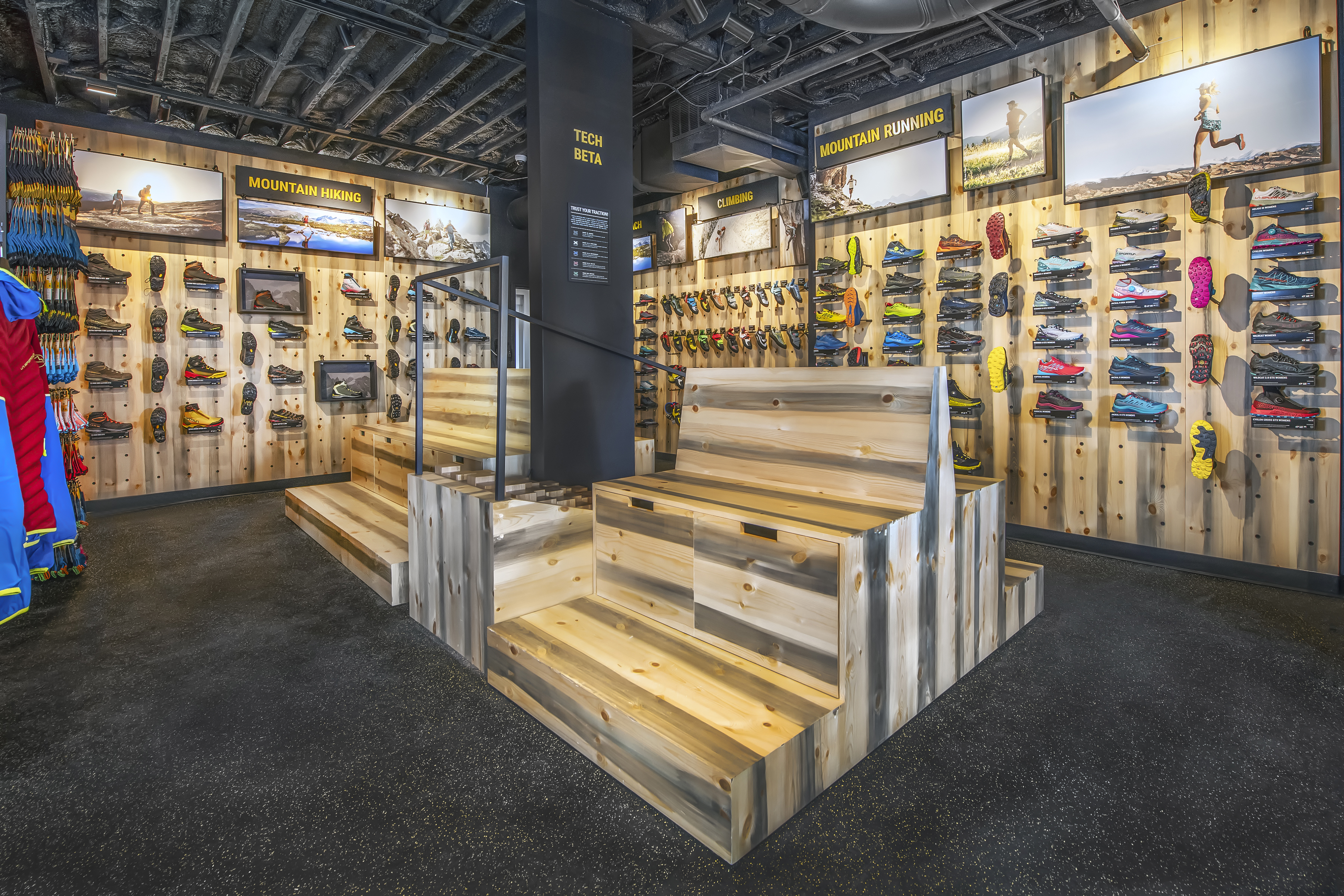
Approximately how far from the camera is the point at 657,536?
2.27 m

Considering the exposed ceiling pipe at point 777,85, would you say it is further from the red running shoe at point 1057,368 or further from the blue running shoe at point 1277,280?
the blue running shoe at point 1277,280

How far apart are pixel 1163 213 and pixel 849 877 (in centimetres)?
408

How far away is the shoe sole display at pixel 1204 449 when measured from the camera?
359 centimetres

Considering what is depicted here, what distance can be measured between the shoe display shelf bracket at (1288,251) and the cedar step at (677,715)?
3576 millimetres

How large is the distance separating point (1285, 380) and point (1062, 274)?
4.21 feet

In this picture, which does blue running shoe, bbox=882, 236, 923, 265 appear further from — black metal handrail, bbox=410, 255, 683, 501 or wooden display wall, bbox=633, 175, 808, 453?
black metal handrail, bbox=410, 255, 683, 501

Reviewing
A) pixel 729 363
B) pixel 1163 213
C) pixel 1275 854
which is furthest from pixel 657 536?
pixel 729 363

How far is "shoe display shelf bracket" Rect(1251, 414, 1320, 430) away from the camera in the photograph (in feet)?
10.8

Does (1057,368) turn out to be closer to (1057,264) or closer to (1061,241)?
(1057,264)

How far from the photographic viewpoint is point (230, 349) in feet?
19.9

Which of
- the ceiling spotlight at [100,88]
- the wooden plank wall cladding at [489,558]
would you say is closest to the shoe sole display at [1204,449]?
the wooden plank wall cladding at [489,558]

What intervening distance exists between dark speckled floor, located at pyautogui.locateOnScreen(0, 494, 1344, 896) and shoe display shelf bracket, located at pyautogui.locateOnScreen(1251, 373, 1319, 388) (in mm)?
1179

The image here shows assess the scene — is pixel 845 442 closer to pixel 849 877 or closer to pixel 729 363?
pixel 849 877

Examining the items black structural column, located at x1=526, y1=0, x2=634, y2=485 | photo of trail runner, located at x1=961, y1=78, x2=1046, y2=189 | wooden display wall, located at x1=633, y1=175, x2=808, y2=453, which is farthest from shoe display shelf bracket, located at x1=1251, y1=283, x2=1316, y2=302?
black structural column, located at x1=526, y1=0, x2=634, y2=485
